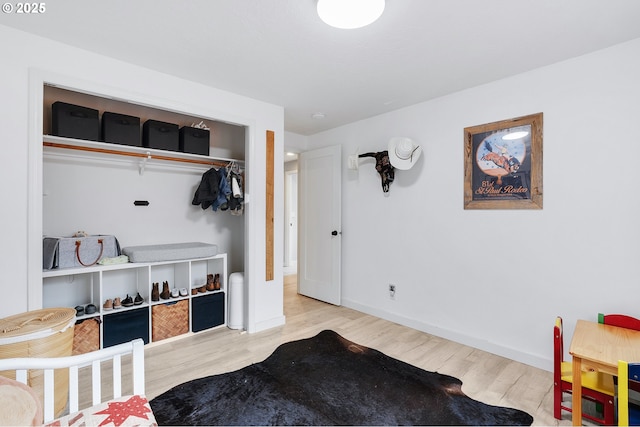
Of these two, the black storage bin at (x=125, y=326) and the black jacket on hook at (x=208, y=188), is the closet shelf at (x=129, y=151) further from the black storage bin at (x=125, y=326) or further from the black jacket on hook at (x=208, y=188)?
the black storage bin at (x=125, y=326)

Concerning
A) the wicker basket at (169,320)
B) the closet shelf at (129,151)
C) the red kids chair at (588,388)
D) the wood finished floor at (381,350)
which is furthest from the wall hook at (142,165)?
the red kids chair at (588,388)

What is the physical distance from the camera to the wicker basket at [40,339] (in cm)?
162

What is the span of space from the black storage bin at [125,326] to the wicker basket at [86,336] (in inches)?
1.9

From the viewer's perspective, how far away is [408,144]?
10.0ft

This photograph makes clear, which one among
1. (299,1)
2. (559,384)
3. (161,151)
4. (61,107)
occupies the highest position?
(299,1)

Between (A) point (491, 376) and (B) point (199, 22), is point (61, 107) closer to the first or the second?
(B) point (199, 22)

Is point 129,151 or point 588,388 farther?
point 129,151

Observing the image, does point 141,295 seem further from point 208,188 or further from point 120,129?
point 120,129

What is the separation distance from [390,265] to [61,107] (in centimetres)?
336

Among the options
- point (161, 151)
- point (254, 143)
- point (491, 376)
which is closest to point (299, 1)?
point (254, 143)

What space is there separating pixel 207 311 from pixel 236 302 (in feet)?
0.97

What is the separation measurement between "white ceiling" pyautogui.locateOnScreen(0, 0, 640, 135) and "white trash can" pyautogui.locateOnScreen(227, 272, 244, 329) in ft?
6.42

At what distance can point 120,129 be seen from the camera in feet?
8.72

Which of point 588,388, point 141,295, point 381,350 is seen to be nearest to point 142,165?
point 141,295
